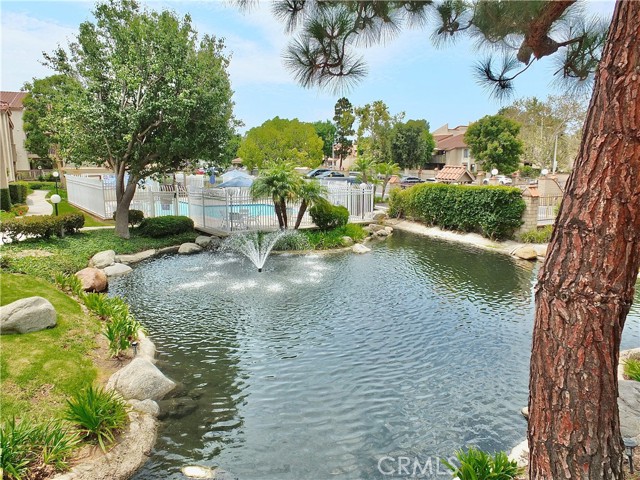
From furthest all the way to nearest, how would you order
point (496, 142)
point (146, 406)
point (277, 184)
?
point (496, 142), point (277, 184), point (146, 406)

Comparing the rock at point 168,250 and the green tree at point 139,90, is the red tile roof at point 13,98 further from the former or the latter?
the rock at point 168,250

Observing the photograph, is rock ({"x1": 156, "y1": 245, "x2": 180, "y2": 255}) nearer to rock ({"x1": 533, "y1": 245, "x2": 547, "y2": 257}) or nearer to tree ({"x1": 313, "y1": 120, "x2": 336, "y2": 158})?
rock ({"x1": 533, "y1": 245, "x2": 547, "y2": 257})

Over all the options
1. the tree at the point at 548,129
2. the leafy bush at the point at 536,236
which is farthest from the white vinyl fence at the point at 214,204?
the tree at the point at 548,129

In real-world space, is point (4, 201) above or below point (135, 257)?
above

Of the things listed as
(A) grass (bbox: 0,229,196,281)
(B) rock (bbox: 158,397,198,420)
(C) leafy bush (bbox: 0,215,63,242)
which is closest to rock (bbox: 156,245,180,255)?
(A) grass (bbox: 0,229,196,281)

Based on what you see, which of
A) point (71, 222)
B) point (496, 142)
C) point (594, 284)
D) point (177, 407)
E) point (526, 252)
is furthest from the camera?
point (496, 142)

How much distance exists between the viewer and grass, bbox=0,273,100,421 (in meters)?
4.87

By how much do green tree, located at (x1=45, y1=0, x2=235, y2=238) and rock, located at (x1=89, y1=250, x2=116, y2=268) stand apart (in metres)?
3.36

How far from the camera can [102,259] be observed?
12.1 meters

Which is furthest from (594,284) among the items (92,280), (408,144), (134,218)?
(408,144)

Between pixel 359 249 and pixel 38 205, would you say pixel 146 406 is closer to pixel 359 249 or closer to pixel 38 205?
pixel 359 249

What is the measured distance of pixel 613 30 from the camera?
99.9 inches

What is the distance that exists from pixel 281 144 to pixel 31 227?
112 ft

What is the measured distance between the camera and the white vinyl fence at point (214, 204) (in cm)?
1670
